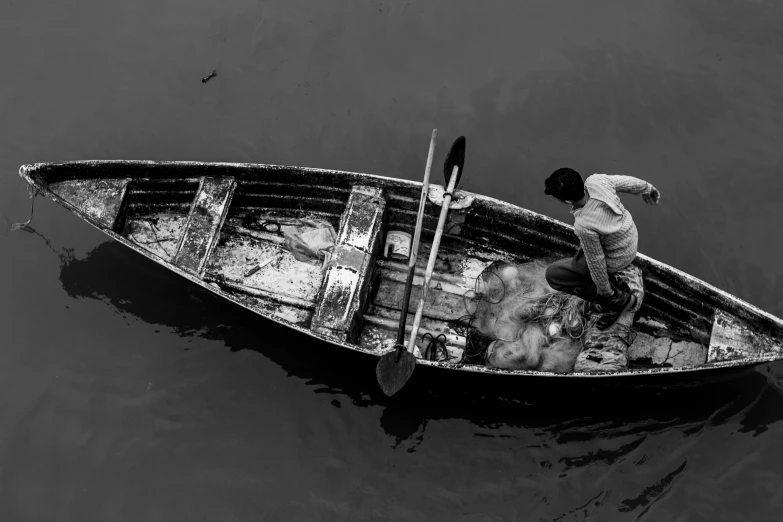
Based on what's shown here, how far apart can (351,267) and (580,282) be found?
2290mm

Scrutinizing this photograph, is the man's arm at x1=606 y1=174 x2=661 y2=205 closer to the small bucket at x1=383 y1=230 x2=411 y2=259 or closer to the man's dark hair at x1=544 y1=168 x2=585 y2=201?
the man's dark hair at x1=544 y1=168 x2=585 y2=201

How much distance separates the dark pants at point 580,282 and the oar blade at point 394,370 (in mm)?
1547

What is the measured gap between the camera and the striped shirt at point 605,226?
549 centimetres

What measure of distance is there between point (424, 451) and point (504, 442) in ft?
2.69

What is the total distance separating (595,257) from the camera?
5652mm

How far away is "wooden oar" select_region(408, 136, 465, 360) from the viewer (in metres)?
6.38

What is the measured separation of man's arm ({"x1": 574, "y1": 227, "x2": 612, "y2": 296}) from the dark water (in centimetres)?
169

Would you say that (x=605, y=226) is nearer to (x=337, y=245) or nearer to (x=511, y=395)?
(x=511, y=395)

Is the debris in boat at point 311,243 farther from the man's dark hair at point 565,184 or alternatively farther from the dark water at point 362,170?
the man's dark hair at point 565,184

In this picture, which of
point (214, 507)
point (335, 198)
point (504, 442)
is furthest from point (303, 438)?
point (335, 198)
